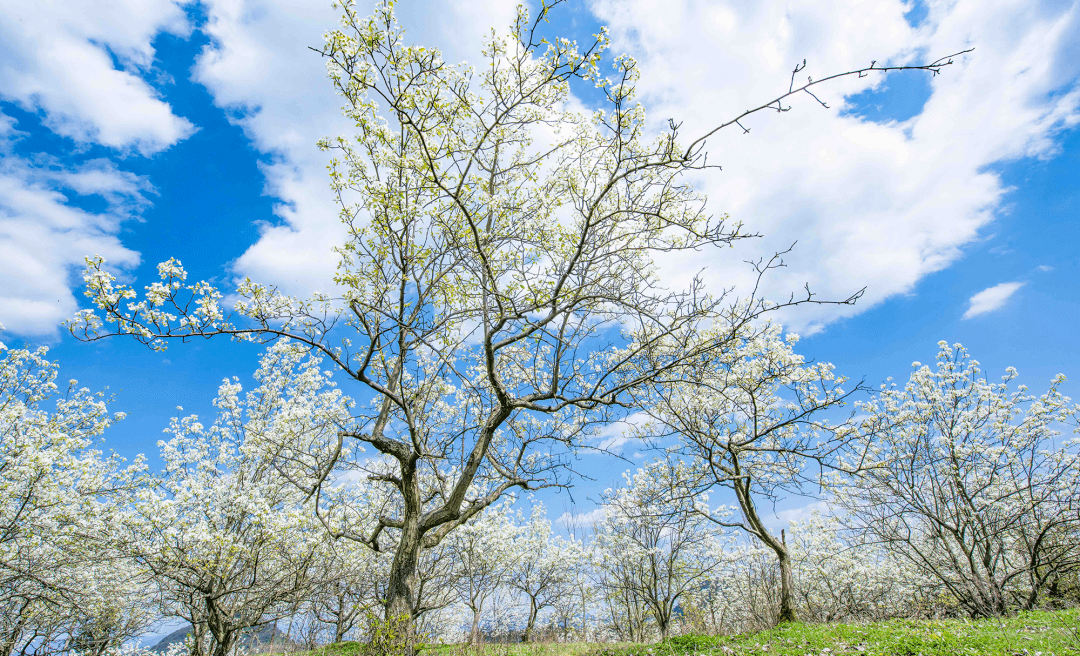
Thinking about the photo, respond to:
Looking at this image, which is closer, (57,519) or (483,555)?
(57,519)

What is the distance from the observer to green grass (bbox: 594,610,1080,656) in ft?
15.9

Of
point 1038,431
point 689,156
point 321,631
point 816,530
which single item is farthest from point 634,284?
point 816,530

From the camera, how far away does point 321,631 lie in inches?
709

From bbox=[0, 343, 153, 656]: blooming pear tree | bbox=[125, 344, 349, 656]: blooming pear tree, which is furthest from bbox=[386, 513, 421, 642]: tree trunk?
bbox=[0, 343, 153, 656]: blooming pear tree

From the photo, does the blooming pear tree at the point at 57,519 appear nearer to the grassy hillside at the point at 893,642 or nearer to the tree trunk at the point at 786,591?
the grassy hillside at the point at 893,642

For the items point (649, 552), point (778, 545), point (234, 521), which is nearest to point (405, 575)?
point (234, 521)

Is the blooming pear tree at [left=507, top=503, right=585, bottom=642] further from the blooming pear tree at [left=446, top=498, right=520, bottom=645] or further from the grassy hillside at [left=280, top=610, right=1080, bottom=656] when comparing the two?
the grassy hillside at [left=280, top=610, right=1080, bottom=656]

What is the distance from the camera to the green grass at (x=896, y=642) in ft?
15.9

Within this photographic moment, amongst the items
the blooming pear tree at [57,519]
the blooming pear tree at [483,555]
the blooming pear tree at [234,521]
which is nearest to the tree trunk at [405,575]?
the blooming pear tree at [234,521]

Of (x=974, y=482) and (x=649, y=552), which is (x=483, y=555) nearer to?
(x=649, y=552)

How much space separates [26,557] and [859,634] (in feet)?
48.3

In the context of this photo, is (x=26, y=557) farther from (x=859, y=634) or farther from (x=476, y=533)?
(x=859, y=634)

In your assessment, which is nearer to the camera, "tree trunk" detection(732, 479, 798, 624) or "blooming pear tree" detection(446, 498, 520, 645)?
"tree trunk" detection(732, 479, 798, 624)

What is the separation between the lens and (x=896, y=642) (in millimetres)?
5527
